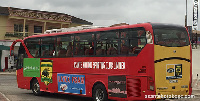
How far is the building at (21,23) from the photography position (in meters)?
48.4

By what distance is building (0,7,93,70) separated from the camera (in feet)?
159

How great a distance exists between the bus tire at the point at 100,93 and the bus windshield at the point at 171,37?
3403 millimetres

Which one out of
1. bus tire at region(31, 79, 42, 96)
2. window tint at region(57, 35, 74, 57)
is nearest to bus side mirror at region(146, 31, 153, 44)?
window tint at region(57, 35, 74, 57)

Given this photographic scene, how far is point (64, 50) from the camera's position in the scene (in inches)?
698

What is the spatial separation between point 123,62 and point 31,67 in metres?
7.86

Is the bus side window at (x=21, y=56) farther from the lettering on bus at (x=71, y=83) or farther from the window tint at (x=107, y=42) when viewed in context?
the window tint at (x=107, y=42)

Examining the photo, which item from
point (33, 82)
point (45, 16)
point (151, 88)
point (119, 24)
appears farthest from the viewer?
point (45, 16)

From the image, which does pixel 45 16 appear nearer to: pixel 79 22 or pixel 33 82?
pixel 79 22

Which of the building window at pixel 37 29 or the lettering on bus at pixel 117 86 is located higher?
the building window at pixel 37 29

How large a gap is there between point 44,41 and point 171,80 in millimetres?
8442

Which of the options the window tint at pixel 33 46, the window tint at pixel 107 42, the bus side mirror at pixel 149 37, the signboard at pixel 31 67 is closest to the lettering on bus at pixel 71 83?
the window tint at pixel 107 42

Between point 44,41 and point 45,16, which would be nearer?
point 44,41

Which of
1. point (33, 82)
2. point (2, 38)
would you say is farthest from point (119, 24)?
point (2, 38)

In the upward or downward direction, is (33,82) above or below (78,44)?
below
